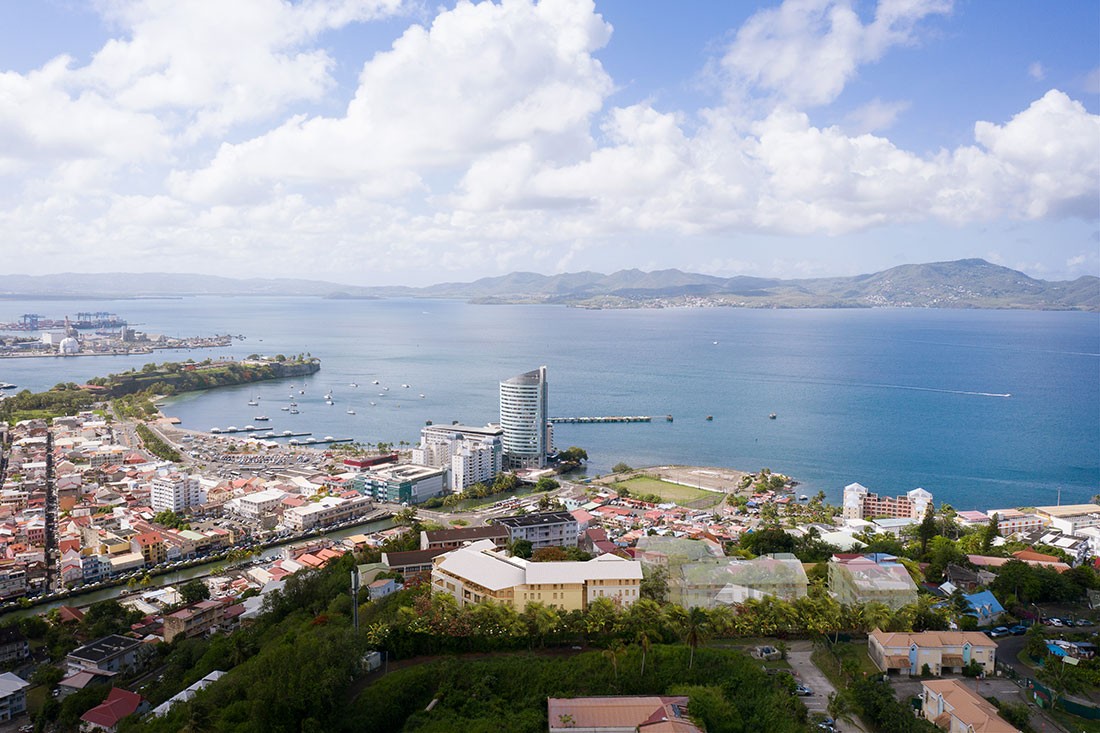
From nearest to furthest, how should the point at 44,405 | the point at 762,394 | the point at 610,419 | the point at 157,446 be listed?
the point at 157,446 < the point at 610,419 < the point at 44,405 < the point at 762,394

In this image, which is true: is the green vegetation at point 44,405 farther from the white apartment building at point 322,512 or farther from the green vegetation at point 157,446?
the white apartment building at point 322,512

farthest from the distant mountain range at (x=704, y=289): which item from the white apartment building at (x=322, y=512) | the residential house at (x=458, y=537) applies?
the residential house at (x=458, y=537)

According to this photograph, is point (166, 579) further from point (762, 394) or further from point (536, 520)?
point (762, 394)

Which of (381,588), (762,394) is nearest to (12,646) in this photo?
(381,588)

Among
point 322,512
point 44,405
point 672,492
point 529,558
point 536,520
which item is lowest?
point 672,492

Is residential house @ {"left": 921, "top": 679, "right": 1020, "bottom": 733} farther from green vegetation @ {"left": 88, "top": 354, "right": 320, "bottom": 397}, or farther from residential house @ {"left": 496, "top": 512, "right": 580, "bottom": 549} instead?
green vegetation @ {"left": 88, "top": 354, "right": 320, "bottom": 397}

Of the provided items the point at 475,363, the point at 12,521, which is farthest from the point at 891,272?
the point at 12,521
